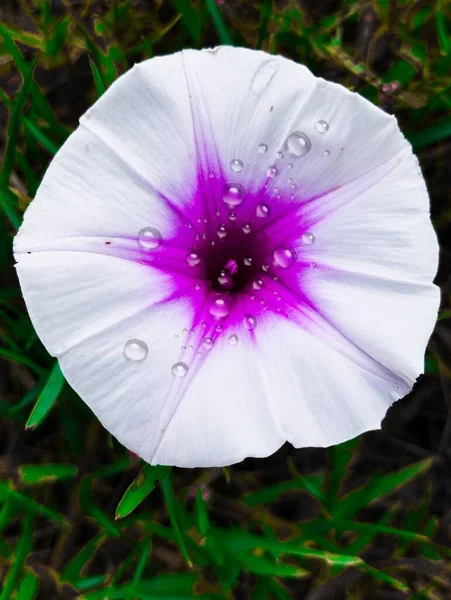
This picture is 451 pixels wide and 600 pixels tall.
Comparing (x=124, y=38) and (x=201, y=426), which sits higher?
(x=124, y=38)

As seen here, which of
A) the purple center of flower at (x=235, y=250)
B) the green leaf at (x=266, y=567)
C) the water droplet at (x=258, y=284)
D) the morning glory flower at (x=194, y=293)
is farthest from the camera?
the green leaf at (x=266, y=567)

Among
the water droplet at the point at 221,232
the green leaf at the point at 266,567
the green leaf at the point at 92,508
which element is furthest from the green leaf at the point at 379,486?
the water droplet at the point at 221,232

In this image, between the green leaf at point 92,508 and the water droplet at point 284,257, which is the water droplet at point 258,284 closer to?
the water droplet at point 284,257

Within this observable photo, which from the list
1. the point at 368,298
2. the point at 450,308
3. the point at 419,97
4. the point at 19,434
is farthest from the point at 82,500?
the point at 419,97

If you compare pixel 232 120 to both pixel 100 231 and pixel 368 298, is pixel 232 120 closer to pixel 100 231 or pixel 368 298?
pixel 100 231

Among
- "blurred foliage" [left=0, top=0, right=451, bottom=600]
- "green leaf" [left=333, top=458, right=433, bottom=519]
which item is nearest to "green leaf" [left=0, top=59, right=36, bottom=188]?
"blurred foliage" [left=0, top=0, right=451, bottom=600]

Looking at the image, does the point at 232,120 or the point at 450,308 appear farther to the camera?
the point at 450,308

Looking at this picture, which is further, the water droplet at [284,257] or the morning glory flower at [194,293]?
the water droplet at [284,257]

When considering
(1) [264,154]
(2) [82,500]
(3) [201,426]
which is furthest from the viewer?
(2) [82,500]
